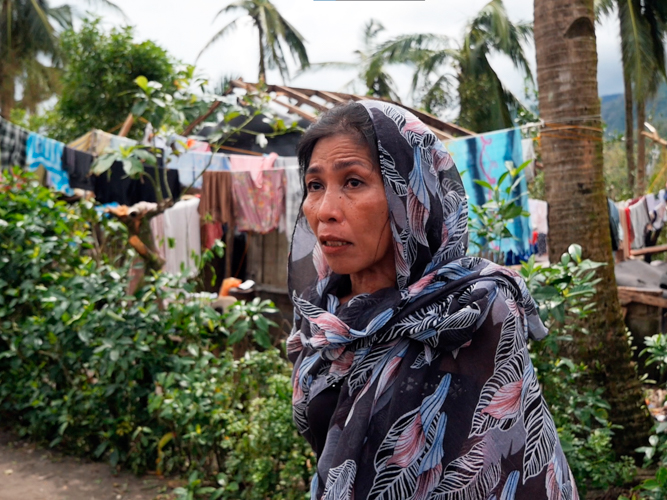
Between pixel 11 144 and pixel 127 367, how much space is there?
5.10 m

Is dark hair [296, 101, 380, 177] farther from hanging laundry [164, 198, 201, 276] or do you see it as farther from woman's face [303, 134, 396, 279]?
hanging laundry [164, 198, 201, 276]

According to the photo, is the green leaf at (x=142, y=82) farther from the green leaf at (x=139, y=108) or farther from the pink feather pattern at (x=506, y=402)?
the pink feather pattern at (x=506, y=402)

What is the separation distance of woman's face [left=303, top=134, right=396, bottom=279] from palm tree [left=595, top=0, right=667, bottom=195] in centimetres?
1375

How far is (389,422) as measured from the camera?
1.27m

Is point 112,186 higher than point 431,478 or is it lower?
higher

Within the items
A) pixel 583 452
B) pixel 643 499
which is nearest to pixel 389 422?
pixel 643 499

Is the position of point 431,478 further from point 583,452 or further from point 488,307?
point 583,452

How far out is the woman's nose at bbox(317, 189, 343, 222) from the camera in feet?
4.54

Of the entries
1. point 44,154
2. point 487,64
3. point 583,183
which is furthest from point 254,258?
point 487,64

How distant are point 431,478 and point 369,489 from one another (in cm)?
12

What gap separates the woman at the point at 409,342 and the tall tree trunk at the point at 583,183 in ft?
7.30

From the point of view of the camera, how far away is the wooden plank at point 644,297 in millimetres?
6586

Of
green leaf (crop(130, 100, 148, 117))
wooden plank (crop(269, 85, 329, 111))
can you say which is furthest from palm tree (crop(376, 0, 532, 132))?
green leaf (crop(130, 100, 148, 117))

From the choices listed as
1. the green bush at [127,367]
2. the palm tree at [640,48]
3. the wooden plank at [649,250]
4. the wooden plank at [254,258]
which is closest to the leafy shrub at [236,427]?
the green bush at [127,367]
